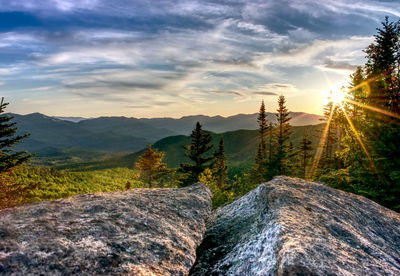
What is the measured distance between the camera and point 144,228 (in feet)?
14.0

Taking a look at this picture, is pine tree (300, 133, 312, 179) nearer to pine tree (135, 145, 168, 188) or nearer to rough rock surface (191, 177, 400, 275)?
pine tree (135, 145, 168, 188)

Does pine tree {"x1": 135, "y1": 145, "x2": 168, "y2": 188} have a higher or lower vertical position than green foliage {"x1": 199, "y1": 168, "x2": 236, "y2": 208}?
lower

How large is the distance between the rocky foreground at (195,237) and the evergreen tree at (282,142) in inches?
1438

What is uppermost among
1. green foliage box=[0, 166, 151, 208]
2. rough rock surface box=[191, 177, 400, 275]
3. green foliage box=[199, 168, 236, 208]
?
rough rock surface box=[191, 177, 400, 275]

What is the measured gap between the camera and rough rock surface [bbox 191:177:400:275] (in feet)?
10.0

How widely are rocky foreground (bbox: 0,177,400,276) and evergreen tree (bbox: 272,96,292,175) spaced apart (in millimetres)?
36522

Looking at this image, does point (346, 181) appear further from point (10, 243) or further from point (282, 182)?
point (10, 243)

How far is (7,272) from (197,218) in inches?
143

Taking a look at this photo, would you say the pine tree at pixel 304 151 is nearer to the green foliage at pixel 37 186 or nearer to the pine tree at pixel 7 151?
the green foliage at pixel 37 186

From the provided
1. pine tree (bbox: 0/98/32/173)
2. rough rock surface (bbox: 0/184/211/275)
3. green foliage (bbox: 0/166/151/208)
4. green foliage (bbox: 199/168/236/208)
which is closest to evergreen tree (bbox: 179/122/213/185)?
green foliage (bbox: 0/166/151/208)

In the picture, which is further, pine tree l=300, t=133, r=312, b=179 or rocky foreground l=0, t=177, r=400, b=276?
pine tree l=300, t=133, r=312, b=179

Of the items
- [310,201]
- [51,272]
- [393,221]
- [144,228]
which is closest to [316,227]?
[310,201]

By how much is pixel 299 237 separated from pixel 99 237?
3202mm

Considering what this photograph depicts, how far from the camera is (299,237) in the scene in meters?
3.49
